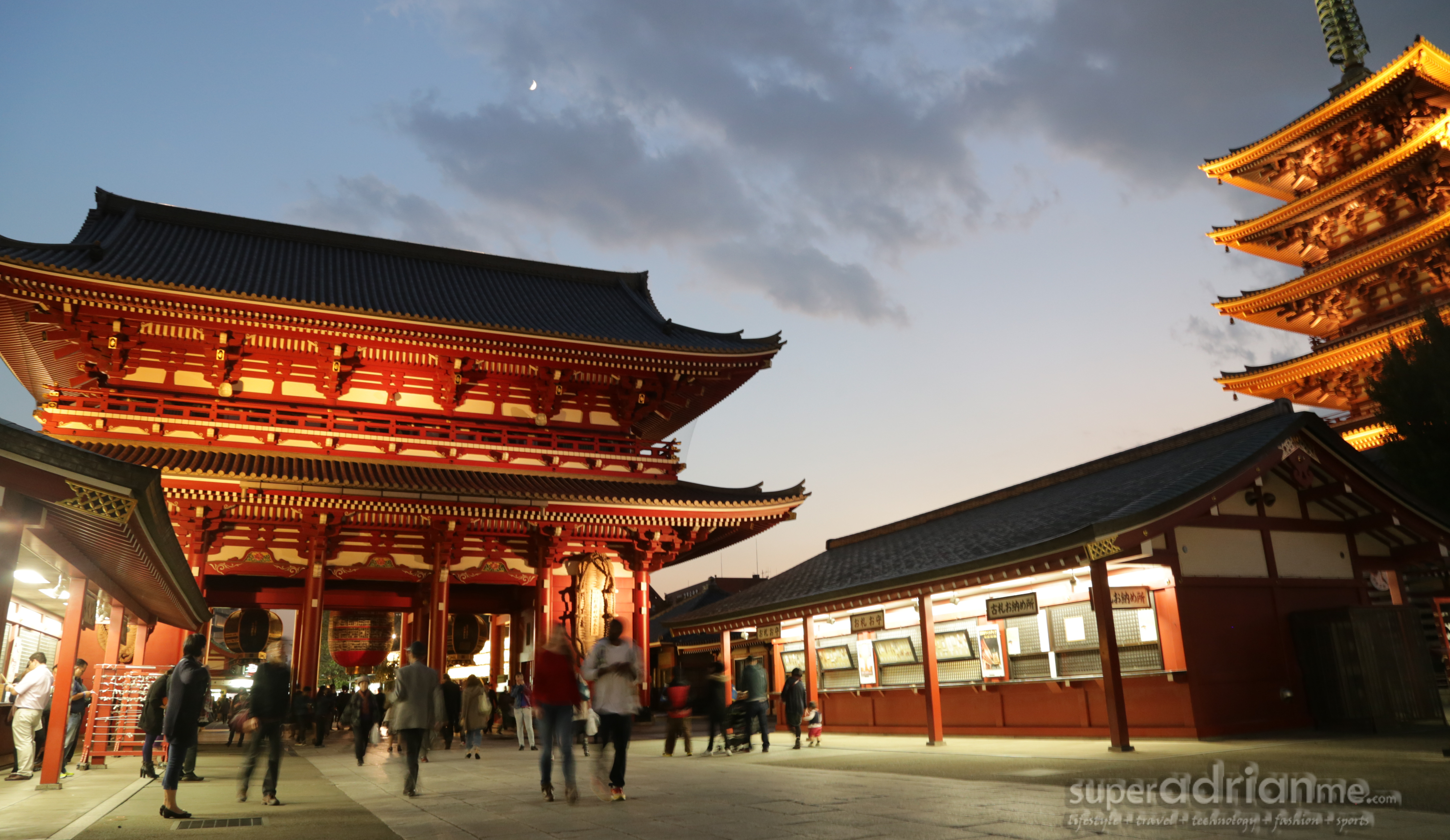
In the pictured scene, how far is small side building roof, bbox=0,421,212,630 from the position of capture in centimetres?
595

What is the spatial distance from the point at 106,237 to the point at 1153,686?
79.8ft

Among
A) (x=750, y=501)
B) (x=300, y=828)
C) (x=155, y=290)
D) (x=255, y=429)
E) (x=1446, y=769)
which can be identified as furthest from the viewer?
(x=750, y=501)

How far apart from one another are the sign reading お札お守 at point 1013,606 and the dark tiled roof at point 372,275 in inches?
358

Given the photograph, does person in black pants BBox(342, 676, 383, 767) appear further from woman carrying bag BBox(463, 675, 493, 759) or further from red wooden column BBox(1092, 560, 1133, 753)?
red wooden column BBox(1092, 560, 1133, 753)

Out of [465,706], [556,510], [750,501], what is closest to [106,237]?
[556,510]

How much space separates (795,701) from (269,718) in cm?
972

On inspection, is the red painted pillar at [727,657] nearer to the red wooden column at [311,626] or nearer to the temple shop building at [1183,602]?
the temple shop building at [1183,602]

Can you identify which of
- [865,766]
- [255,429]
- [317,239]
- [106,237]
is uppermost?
[317,239]

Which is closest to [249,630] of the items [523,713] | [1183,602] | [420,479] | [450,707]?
[420,479]

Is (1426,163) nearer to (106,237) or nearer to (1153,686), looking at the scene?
(1153,686)

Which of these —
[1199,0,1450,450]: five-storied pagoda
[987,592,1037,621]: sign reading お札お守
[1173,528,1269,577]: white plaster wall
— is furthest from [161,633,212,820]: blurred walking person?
[1199,0,1450,450]: five-storied pagoda

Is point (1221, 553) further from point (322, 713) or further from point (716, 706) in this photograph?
point (322, 713)

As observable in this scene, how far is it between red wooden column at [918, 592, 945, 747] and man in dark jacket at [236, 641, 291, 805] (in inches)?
384

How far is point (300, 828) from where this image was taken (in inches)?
277
